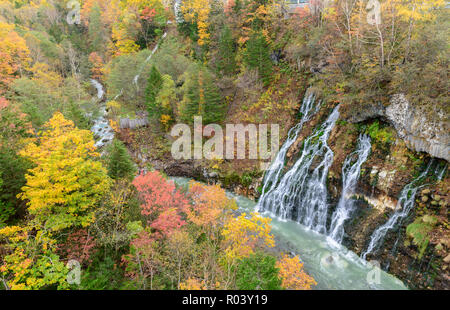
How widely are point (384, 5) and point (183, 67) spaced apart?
2296cm

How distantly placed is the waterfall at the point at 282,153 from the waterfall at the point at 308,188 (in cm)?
53

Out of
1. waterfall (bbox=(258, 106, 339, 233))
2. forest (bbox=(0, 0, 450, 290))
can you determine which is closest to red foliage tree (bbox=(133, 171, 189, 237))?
forest (bbox=(0, 0, 450, 290))

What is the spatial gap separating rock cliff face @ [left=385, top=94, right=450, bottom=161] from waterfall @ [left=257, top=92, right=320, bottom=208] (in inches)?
292

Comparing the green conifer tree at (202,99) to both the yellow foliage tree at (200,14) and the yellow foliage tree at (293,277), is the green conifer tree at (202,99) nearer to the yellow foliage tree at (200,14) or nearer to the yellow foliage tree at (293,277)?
the yellow foliage tree at (200,14)

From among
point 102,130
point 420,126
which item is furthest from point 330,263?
point 102,130

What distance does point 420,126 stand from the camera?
13820 mm

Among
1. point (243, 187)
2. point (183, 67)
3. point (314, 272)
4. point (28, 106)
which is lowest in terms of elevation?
point (314, 272)

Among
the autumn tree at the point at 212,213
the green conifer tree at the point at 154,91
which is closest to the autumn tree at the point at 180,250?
the autumn tree at the point at 212,213

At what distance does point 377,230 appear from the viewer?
14.3 meters

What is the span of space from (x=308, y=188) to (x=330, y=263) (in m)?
5.67

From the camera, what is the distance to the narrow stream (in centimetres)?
1295

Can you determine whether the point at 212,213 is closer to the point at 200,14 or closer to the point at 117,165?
the point at 117,165

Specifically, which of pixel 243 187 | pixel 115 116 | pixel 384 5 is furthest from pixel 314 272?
pixel 115 116
